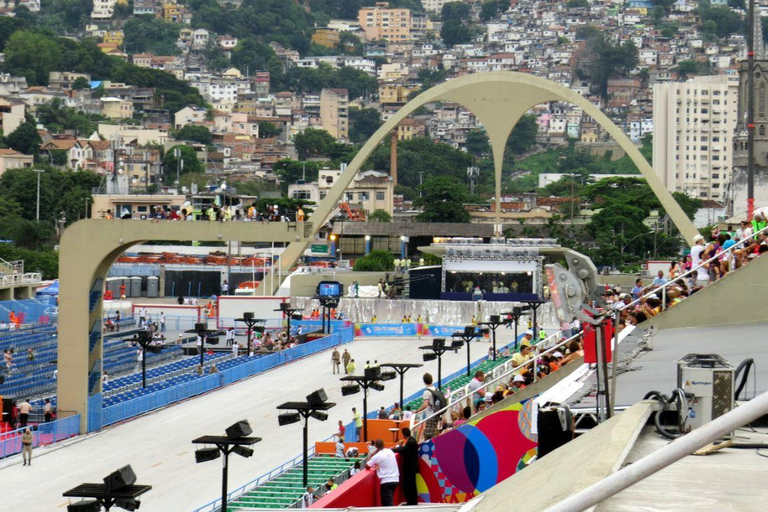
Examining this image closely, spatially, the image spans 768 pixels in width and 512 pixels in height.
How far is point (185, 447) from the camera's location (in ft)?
89.1

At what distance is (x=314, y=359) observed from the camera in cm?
4309

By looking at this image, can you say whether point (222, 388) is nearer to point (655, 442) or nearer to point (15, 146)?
point (655, 442)

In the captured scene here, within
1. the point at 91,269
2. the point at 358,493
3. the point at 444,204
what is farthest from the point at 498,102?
the point at 358,493

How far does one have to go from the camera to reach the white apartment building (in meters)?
168

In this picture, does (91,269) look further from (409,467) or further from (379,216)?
(379,216)

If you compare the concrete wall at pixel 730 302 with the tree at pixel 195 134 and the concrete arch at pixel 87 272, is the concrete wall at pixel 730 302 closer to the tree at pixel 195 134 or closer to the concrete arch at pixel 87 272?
the concrete arch at pixel 87 272

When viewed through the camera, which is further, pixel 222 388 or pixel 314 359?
pixel 314 359

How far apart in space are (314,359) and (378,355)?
219cm

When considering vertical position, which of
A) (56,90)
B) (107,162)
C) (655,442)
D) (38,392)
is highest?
(56,90)

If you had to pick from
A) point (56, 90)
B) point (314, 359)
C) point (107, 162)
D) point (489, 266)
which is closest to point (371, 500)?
point (314, 359)

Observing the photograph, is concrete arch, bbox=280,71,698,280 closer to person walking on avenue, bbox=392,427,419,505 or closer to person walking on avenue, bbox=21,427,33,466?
person walking on avenue, bbox=21,427,33,466

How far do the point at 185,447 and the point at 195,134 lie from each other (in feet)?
526

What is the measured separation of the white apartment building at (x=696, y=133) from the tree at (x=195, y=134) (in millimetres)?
60150

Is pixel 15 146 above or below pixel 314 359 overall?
above
